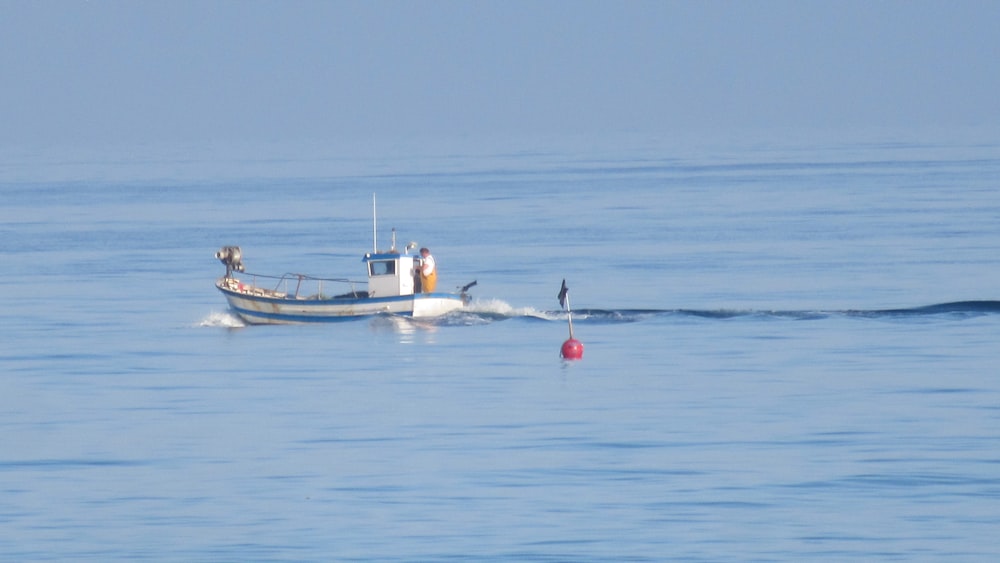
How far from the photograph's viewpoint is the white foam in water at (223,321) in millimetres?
45781

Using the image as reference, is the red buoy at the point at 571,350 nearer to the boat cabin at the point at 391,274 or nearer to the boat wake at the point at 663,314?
the boat wake at the point at 663,314

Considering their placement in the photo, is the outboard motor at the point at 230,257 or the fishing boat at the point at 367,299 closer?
the fishing boat at the point at 367,299

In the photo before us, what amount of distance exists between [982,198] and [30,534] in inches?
2867

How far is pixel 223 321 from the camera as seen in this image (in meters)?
46.1

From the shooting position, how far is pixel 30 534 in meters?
22.8

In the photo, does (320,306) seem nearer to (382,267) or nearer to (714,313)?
(382,267)

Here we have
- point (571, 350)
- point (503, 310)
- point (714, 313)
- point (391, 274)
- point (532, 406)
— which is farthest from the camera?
point (503, 310)

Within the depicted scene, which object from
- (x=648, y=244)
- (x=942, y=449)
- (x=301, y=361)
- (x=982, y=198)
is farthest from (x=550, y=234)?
(x=942, y=449)

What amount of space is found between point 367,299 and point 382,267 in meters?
1.01

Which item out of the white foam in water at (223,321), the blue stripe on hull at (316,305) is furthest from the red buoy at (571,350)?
the white foam in water at (223,321)

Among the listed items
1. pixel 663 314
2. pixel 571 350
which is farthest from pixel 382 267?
pixel 571 350

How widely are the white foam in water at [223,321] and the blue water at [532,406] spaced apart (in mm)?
114

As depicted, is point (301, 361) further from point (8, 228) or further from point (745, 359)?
point (8, 228)

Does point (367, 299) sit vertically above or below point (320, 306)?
above
